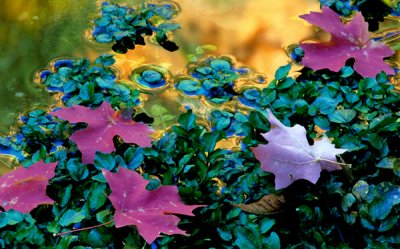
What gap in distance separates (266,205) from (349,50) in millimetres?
759

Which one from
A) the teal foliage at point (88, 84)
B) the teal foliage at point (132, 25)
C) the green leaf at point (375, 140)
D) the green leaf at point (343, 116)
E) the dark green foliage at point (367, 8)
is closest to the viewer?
the green leaf at point (375, 140)

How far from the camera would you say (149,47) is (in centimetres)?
234

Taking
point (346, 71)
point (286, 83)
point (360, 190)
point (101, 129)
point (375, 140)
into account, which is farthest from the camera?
point (346, 71)

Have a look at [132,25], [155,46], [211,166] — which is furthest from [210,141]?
[132,25]

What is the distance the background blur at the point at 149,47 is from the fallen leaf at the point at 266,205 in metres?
0.66

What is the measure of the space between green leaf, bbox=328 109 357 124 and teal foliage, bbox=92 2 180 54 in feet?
2.33

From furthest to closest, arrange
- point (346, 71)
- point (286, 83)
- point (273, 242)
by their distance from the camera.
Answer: point (346, 71) < point (286, 83) < point (273, 242)

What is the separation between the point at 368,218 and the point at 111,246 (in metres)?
0.62

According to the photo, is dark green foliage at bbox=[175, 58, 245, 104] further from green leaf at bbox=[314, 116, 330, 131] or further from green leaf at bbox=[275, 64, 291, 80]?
green leaf at bbox=[314, 116, 330, 131]

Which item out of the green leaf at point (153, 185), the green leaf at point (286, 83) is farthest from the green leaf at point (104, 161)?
the green leaf at point (286, 83)

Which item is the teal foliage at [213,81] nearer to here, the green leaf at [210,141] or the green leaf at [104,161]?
the green leaf at [210,141]

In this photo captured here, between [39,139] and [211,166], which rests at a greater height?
[211,166]

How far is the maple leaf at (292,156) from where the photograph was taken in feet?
5.32

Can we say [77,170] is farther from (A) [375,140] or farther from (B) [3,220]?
(A) [375,140]
